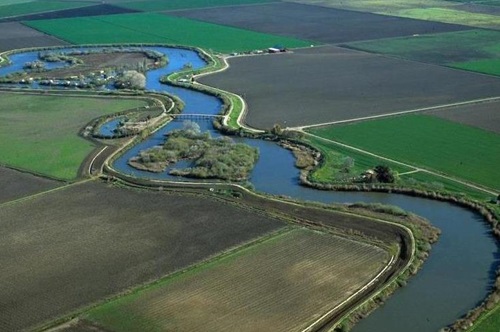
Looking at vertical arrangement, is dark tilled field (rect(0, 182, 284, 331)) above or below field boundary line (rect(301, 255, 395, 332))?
below

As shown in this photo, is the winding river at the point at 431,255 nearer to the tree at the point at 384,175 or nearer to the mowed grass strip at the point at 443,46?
the tree at the point at 384,175

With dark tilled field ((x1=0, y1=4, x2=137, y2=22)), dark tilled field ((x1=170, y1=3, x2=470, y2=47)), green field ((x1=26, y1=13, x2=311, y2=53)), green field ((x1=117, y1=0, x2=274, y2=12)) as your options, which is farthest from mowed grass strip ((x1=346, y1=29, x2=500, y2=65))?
→ dark tilled field ((x1=0, y1=4, x2=137, y2=22))

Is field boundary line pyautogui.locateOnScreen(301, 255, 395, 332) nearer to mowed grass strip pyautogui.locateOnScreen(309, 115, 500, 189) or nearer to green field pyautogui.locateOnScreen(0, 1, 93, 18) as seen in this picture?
mowed grass strip pyautogui.locateOnScreen(309, 115, 500, 189)

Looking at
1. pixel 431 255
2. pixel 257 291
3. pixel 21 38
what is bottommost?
pixel 21 38

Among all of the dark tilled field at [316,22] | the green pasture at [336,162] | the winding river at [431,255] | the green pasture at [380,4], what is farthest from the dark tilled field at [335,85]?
the green pasture at [380,4]

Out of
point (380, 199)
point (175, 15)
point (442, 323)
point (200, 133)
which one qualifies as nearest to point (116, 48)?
point (175, 15)

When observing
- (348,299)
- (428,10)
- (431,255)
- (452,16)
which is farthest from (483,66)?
(348,299)

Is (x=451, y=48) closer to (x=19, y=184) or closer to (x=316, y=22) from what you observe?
(x=316, y=22)
